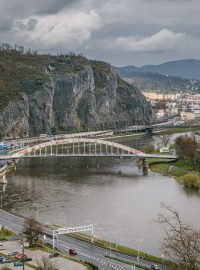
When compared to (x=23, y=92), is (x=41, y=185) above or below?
below

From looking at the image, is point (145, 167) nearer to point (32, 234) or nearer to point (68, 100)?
point (32, 234)

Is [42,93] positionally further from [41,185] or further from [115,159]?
[41,185]

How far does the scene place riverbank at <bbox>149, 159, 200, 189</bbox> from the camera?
4736 centimetres

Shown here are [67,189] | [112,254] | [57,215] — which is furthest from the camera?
[67,189]

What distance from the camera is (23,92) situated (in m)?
100

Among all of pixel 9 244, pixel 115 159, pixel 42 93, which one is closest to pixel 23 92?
pixel 42 93

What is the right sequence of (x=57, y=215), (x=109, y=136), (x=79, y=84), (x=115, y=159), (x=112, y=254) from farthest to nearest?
1. (x=79, y=84)
2. (x=109, y=136)
3. (x=115, y=159)
4. (x=57, y=215)
5. (x=112, y=254)

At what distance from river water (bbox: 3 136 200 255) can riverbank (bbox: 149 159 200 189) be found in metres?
0.92

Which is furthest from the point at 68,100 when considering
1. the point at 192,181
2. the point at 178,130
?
the point at 192,181

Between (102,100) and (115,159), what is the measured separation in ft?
176

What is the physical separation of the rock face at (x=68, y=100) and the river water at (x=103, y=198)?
3377cm

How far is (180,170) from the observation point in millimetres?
55406

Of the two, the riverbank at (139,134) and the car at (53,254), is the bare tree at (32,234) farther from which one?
the riverbank at (139,134)

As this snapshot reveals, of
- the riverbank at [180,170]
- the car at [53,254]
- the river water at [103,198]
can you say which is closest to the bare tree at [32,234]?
the car at [53,254]
